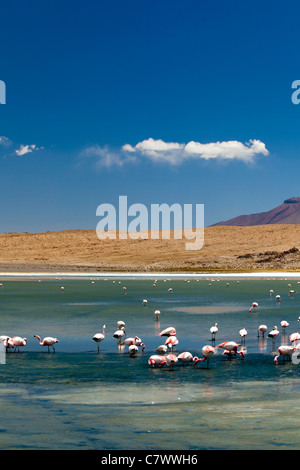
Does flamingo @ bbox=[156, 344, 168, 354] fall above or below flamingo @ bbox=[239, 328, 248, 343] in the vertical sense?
below

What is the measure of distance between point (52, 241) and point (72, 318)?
15625 centimetres

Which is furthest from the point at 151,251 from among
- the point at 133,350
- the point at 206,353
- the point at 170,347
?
the point at 206,353

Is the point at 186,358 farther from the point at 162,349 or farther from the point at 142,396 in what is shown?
the point at 142,396

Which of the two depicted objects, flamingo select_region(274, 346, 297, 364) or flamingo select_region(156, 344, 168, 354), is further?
flamingo select_region(156, 344, 168, 354)

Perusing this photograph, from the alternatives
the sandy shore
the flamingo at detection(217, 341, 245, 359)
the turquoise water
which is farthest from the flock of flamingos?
the sandy shore

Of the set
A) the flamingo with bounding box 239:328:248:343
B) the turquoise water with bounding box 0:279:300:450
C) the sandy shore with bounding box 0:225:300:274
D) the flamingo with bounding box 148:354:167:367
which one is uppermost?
the sandy shore with bounding box 0:225:300:274

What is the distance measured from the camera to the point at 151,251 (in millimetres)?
158375

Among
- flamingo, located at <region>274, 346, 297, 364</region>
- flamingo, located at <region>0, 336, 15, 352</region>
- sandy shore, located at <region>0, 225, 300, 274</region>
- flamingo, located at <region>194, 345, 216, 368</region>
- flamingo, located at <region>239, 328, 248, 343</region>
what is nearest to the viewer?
flamingo, located at <region>194, 345, 216, 368</region>

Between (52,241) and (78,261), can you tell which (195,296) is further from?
(52,241)

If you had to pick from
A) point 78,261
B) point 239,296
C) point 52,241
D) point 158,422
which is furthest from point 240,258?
point 158,422

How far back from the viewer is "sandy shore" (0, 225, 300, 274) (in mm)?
120750

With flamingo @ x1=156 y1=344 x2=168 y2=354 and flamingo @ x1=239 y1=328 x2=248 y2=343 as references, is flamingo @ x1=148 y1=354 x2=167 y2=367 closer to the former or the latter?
flamingo @ x1=156 y1=344 x2=168 y2=354

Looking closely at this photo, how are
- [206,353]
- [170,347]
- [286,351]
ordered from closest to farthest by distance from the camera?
[206,353] < [286,351] < [170,347]

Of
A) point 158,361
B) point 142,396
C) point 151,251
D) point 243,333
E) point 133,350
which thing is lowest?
point 142,396
